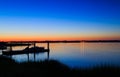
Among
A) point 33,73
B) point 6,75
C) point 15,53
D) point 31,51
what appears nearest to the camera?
point 6,75

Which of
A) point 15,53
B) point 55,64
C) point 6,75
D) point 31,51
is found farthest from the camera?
point 31,51

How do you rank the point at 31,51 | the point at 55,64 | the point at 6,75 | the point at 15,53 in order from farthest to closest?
the point at 31,51
the point at 15,53
the point at 55,64
the point at 6,75

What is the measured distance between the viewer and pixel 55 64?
17875mm

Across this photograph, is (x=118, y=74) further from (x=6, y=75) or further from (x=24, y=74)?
(x=6, y=75)

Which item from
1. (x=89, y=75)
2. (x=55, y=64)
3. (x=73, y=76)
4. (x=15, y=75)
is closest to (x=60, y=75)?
(x=73, y=76)

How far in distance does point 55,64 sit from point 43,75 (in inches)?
185

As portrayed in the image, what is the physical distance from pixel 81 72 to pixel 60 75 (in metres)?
1.46

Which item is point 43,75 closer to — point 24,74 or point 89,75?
point 24,74

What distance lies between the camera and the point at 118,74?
43.2 feet

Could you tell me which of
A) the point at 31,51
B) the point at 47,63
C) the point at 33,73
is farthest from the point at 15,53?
the point at 33,73

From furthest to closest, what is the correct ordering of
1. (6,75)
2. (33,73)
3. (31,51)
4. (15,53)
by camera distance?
(31,51), (15,53), (33,73), (6,75)

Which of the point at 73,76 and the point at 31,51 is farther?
the point at 31,51

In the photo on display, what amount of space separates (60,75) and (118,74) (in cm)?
377

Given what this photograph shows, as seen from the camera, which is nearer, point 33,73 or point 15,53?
point 33,73
